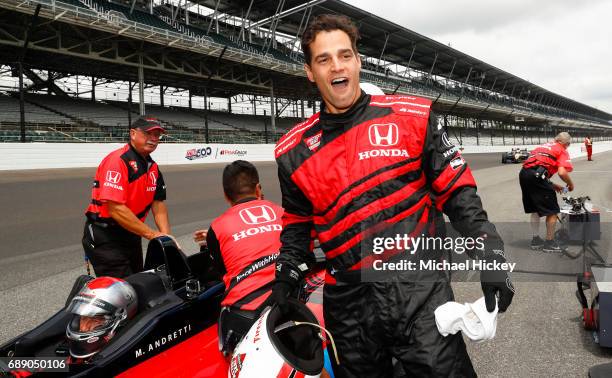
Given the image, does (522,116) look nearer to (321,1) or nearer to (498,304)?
(321,1)

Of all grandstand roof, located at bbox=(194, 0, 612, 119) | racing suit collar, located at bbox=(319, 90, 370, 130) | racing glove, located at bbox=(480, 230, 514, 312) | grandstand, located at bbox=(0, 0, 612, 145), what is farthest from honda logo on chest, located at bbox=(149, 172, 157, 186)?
grandstand, located at bbox=(0, 0, 612, 145)

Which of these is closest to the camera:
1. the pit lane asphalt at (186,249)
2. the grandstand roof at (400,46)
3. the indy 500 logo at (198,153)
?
the pit lane asphalt at (186,249)

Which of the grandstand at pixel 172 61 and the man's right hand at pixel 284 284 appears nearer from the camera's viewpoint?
the man's right hand at pixel 284 284

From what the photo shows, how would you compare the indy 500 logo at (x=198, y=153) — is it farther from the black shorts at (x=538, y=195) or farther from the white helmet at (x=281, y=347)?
the white helmet at (x=281, y=347)

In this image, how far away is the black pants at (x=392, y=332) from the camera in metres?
1.39

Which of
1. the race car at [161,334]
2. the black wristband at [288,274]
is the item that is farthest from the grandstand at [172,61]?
the black wristband at [288,274]

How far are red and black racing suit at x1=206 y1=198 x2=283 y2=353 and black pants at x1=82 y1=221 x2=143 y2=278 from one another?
1357 millimetres

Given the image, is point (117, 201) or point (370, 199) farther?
point (117, 201)

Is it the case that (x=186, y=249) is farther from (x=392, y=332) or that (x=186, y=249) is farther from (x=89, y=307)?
(x=392, y=332)

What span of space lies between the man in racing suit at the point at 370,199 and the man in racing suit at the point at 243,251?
2.03 ft

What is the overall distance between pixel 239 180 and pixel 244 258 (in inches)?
21.5

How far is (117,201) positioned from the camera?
3193 mm

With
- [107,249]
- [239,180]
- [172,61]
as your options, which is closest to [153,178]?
[107,249]

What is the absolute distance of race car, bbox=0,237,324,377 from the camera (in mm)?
2051
